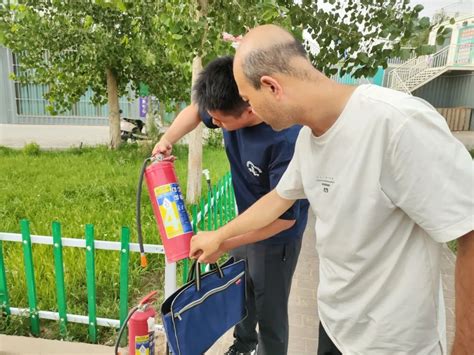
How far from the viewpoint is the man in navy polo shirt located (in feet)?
5.54

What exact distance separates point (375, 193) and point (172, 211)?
992mm

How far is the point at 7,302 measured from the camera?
262 cm

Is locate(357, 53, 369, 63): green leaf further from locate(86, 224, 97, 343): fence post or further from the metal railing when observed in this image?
the metal railing

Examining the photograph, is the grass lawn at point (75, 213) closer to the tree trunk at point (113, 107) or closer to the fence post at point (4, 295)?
the fence post at point (4, 295)

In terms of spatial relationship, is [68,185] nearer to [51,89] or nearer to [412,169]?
[51,89]

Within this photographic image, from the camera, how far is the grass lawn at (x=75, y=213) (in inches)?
112

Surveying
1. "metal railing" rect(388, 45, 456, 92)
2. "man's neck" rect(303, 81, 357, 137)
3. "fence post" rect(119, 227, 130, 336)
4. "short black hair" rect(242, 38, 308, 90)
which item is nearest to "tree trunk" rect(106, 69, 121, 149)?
"fence post" rect(119, 227, 130, 336)

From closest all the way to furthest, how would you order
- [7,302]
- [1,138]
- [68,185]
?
[7,302] → [68,185] → [1,138]

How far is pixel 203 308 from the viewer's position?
157 centimetres

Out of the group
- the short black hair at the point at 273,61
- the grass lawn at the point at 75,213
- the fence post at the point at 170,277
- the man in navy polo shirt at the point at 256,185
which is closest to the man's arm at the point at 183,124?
the man in navy polo shirt at the point at 256,185

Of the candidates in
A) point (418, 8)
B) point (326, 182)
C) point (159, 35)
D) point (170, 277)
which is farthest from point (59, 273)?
point (159, 35)

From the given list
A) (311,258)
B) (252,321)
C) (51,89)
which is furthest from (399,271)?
(51,89)

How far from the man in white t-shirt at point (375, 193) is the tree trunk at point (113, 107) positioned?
8.52 metres

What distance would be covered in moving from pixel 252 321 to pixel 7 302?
5.45ft
